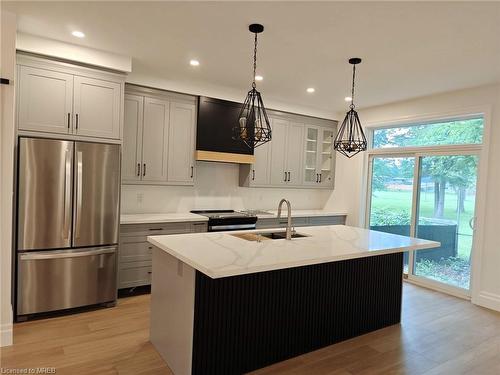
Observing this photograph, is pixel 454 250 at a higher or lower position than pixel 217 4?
lower

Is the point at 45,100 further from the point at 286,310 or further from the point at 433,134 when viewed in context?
the point at 433,134

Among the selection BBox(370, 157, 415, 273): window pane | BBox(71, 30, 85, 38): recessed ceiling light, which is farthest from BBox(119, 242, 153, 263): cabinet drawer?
BBox(370, 157, 415, 273): window pane

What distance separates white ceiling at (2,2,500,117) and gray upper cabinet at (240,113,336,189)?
3.83 ft

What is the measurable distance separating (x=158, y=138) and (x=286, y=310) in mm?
2690

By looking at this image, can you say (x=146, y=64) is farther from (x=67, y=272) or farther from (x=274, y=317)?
(x=274, y=317)

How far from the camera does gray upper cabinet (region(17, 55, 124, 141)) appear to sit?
3066 mm

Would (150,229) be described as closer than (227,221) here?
Yes

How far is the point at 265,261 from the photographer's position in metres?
2.13

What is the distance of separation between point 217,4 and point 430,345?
3.36 meters

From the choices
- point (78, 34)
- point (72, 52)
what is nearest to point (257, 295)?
point (78, 34)

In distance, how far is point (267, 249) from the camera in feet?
8.15

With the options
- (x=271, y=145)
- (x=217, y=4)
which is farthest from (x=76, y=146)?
(x=271, y=145)

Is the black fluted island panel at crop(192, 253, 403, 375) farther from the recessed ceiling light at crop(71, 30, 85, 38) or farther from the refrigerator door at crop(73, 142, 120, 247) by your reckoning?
the recessed ceiling light at crop(71, 30, 85, 38)

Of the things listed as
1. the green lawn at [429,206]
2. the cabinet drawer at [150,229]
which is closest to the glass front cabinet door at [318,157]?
the green lawn at [429,206]
